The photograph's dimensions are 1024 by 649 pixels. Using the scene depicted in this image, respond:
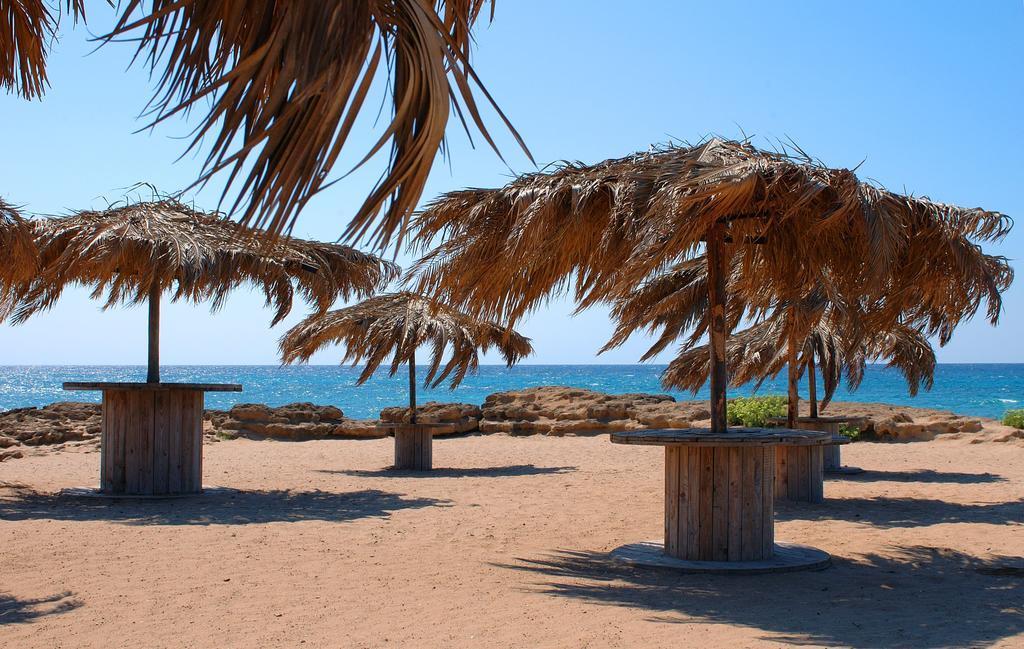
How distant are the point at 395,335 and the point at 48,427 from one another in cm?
756

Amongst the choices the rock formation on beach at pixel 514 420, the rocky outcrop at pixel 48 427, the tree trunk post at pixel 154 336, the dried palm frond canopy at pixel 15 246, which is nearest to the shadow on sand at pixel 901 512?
the tree trunk post at pixel 154 336

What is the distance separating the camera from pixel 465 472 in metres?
12.6

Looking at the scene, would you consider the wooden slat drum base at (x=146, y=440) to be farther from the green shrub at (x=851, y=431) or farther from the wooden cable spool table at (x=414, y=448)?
the green shrub at (x=851, y=431)

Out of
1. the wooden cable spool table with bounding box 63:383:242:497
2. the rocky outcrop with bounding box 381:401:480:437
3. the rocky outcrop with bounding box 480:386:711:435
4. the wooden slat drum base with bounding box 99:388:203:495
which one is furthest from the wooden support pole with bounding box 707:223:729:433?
the rocky outcrop with bounding box 381:401:480:437

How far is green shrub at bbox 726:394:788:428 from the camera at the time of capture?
17359 mm

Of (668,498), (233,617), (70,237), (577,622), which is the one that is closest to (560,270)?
(668,498)

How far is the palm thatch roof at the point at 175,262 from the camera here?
888 centimetres

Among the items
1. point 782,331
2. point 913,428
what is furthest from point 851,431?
point 782,331

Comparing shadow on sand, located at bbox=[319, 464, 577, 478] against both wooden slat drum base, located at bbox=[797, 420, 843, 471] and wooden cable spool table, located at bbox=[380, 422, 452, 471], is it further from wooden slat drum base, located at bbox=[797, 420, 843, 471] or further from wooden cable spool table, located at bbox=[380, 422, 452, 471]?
wooden slat drum base, located at bbox=[797, 420, 843, 471]

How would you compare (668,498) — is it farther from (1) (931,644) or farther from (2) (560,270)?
(1) (931,644)

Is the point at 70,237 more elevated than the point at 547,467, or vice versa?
the point at 70,237

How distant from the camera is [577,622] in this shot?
4.54 metres

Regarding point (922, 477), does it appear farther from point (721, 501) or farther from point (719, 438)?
point (719, 438)

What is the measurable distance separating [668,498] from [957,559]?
2.05m
